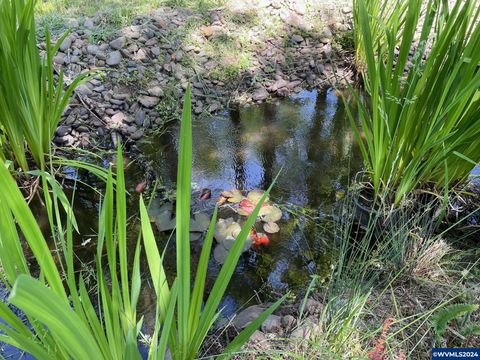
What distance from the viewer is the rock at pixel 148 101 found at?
9.26 feet

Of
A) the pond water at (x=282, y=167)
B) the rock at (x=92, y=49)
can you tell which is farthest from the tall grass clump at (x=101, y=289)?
the rock at (x=92, y=49)

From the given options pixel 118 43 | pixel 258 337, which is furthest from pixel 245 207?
pixel 118 43

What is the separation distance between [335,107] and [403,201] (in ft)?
5.32

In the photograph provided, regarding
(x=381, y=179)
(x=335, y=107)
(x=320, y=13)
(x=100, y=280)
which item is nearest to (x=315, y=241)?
(x=381, y=179)

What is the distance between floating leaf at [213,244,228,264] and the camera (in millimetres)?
1811

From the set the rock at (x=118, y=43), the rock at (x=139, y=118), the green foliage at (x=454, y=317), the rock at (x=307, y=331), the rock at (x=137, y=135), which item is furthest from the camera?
the rock at (x=118, y=43)

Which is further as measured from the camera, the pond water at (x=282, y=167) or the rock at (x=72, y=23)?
the rock at (x=72, y=23)

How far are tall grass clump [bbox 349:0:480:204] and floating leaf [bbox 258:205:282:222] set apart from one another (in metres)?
0.56

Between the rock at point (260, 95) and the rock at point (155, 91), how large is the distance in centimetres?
72

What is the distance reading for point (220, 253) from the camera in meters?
1.83

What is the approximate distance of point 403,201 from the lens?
1625 millimetres

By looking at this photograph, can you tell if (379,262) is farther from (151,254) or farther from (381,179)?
(151,254)

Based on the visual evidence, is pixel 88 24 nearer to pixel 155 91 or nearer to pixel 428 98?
pixel 155 91

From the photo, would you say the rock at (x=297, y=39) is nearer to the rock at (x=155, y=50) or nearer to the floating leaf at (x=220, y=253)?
the rock at (x=155, y=50)
